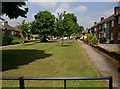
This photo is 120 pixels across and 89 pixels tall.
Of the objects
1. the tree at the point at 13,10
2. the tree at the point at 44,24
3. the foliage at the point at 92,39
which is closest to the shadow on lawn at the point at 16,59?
the tree at the point at 13,10

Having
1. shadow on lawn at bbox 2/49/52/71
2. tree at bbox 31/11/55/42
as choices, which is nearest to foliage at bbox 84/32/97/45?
shadow on lawn at bbox 2/49/52/71

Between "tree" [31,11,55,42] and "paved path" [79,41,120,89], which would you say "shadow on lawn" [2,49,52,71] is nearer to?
"paved path" [79,41,120,89]

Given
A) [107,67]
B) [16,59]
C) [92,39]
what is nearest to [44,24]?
[92,39]

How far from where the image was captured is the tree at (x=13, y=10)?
16.8 m

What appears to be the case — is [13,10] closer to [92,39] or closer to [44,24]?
[92,39]

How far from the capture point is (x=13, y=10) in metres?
17.8

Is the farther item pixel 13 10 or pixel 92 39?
pixel 92 39

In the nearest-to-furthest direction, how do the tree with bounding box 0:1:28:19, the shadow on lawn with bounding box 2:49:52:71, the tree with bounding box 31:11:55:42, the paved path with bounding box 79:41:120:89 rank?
the paved path with bounding box 79:41:120:89 → the shadow on lawn with bounding box 2:49:52:71 → the tree with bounding box 0:1:28:19 → the tree with bounding box 31:11:55:42

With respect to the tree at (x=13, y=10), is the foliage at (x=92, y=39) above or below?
below

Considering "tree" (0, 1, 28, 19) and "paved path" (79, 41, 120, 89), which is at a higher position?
"tree" (0, 1, 28, 19)

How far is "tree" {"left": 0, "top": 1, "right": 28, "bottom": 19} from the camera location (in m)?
16.8

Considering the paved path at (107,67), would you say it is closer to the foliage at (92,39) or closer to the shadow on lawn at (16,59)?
the shadow on lawn at (16,59)

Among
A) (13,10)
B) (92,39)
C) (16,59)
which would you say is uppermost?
(13,10)

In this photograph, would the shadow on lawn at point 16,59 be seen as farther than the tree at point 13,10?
No
